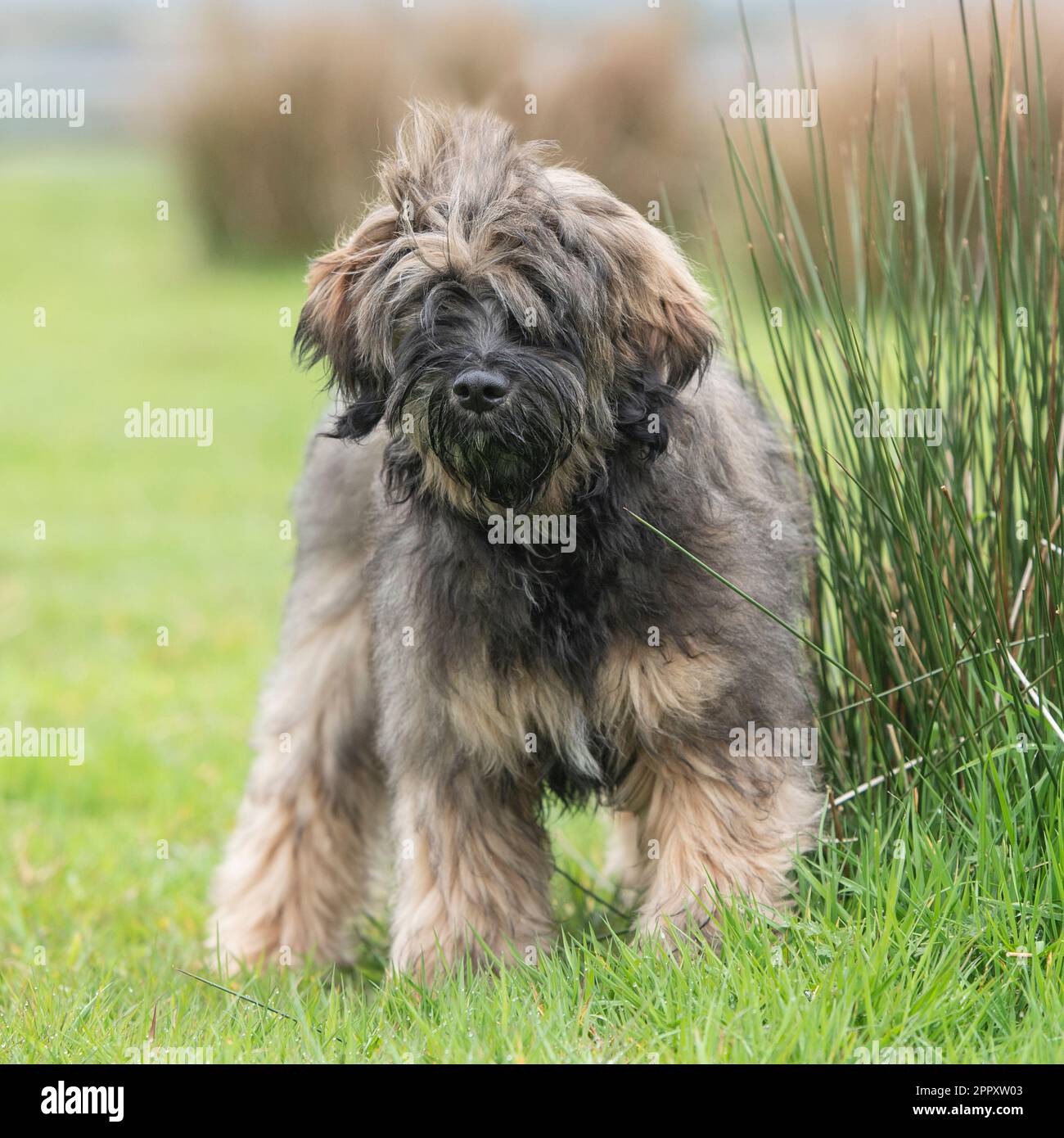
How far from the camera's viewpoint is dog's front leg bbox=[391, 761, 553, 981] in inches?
178

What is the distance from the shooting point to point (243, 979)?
203 inches

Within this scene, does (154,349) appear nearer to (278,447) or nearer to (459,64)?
(278,447)

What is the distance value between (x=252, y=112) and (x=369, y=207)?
61.9ft

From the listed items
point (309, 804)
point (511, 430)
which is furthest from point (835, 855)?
point (309, 804)

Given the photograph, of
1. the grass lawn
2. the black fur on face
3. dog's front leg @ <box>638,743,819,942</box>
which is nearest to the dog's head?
the black fur on face

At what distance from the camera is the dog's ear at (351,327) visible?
4.21m

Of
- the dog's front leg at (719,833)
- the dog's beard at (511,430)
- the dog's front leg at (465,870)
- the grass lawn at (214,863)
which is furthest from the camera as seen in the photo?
the dog's front leg at (465,870)

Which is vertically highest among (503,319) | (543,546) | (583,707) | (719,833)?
(503,319)

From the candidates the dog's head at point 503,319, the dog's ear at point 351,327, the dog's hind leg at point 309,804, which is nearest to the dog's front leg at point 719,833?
the dog's head at point 503,319

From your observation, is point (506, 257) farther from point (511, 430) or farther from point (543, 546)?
point (543, 546)

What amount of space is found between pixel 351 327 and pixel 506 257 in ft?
1.97

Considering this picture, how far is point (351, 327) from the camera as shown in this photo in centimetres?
432

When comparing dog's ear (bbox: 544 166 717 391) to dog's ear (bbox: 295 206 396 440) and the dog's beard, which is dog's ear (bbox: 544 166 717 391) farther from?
dog's ear (bbox: 295 206 396 440)

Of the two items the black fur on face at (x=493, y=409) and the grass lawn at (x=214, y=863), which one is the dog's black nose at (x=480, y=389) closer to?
the black fur on face at (x=493, y=409)
